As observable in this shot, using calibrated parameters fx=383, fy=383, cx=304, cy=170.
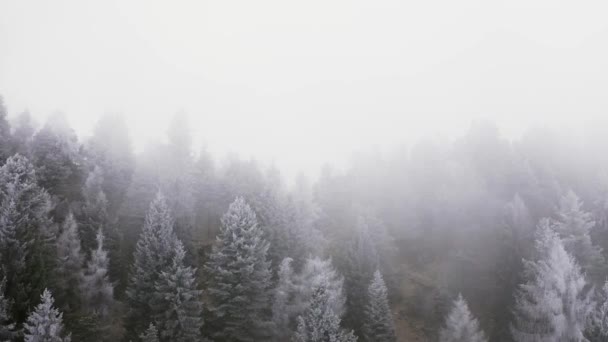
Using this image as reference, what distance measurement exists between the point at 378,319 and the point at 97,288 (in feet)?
86.7

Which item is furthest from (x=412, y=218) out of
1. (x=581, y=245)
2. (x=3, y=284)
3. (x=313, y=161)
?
(x=313, y=161)

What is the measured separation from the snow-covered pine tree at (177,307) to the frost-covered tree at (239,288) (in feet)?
6.48

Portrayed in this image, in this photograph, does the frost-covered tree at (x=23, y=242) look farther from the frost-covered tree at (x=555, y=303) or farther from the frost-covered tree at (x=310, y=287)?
the frost-covered tree at (x=555, y=303)

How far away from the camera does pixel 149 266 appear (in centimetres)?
3341

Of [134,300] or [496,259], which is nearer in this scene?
[134,300]

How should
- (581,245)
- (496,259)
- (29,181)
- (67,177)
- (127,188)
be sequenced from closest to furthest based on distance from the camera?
1. (29,181)
2. (581,245)
3. (67,177)
4. (496,259)
5. (127,188)

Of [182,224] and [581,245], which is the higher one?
[182,224]

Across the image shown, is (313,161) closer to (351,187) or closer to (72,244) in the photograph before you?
(351,187)

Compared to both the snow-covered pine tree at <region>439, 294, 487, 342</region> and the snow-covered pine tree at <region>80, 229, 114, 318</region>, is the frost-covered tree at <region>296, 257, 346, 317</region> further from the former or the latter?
the snow-covered pine tree at <region>80, 229, 114, 318</region>

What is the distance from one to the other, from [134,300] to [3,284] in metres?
11.2

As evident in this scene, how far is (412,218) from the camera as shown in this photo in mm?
66875

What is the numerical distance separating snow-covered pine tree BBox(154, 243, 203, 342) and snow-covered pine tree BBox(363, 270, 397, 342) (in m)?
16.5

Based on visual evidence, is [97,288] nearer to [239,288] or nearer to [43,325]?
[43,325]

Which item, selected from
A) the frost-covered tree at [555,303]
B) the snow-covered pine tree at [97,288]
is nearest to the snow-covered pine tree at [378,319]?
the frost-covered tree at [555,303]
